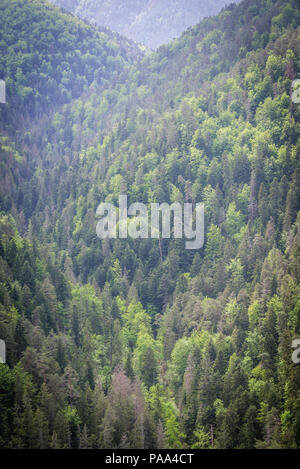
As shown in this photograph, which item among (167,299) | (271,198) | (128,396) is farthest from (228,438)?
(271,198)

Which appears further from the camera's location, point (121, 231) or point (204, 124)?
point (204, 124)

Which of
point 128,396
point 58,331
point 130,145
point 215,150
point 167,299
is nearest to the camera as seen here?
point 128,396

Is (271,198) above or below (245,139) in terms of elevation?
below

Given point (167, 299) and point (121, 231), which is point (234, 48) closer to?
point (121, 231)

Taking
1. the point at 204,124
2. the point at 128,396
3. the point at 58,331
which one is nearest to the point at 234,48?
the point at 204,124
